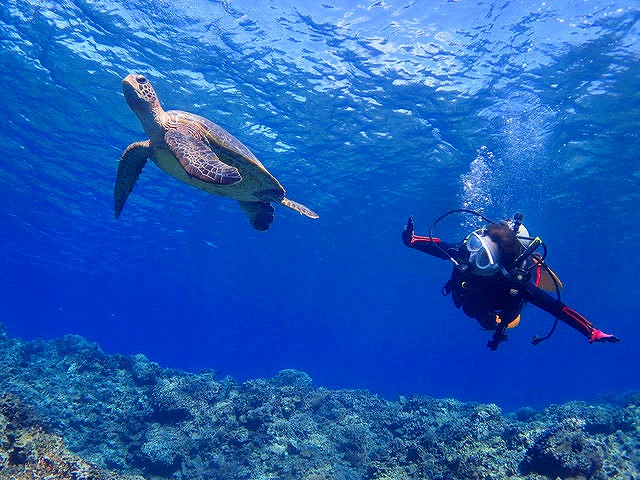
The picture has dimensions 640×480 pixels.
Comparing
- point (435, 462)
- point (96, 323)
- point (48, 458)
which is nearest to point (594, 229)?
point (435, 462)

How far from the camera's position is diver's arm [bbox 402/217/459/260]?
625cm

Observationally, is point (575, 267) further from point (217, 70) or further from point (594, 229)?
point (217, 70)

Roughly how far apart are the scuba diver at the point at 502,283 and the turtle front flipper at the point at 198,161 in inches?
133

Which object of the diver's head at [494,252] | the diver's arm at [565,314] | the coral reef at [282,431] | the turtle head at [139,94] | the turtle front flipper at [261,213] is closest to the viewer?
the diver's arm at [565,314]

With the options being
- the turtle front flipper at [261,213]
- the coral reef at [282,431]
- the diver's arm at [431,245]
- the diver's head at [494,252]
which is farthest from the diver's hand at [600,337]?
the turtle front flipper at [261,213]

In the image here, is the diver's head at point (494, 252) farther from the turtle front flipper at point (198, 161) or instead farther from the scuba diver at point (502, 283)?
the turtle front flipper at point (198, 161)

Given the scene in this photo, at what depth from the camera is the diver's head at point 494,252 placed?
483cm

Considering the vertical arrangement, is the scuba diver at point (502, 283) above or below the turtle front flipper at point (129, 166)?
below

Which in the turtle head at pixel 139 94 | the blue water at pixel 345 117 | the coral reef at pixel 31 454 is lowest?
the coral reef at pixel 31 454

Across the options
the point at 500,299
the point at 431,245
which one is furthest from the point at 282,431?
the point at 500,299

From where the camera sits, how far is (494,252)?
487cm

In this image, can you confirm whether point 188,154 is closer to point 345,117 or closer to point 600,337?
point 600,337

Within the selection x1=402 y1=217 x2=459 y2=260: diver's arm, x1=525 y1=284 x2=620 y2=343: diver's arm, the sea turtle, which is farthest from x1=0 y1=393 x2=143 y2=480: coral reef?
x1=525 y1=284 x2=620 y2=343: diver's arm

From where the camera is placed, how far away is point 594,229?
2720cm
